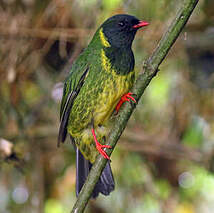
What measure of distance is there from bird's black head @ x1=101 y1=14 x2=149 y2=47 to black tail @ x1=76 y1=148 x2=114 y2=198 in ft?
2.86

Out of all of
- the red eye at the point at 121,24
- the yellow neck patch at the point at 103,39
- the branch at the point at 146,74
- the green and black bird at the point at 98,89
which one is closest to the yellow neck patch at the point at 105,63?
the green and black bird at the point at 98,89

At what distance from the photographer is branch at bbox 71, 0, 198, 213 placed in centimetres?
192

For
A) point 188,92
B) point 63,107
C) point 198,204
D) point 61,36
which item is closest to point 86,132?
point 63,107

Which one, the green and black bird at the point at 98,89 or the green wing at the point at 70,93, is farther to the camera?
the green wing at the point at 70,93

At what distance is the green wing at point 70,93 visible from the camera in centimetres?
290

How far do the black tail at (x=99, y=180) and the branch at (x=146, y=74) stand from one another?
2.80 ft

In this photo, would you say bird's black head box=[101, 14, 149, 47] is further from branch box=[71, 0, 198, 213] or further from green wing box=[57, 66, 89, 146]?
branch box=[71, 0, 198, 213]

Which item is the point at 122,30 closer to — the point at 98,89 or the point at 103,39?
the point at 103,39

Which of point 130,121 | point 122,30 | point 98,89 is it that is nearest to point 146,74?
point 98,89

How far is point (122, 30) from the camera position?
2967 millimetres

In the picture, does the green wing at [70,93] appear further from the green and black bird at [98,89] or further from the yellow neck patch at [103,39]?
the yellow neck patch at [103,39]

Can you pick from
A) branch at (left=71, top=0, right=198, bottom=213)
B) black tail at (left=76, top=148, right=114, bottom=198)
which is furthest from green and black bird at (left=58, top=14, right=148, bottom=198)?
branch at (left=71, top=0, right=198, bottom=213)

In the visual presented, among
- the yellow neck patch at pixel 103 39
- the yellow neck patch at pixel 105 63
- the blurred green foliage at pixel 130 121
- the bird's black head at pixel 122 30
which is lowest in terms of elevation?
the blurred green foliage at pixel 130 121

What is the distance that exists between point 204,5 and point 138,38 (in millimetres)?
637
